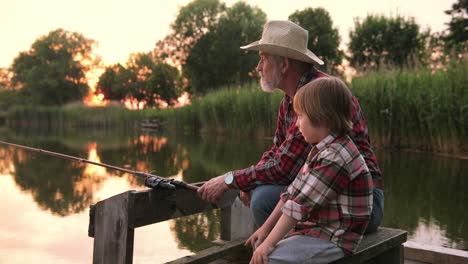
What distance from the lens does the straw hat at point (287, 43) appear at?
225 centimetres

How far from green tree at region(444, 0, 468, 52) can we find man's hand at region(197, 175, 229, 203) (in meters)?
24.5

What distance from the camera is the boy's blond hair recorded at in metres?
1.69

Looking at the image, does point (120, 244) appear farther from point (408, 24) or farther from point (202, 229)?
point (408, 24)

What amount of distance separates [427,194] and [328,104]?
13.8 ft

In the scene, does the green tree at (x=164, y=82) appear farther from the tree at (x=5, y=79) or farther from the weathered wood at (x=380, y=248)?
the weathered wood at (x=380, y=248)

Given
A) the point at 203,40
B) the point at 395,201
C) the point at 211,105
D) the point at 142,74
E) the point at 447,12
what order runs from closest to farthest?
the point at 395,201 < the point at 211,105 < the point at 447,12 < the point at 203,40 < the point at 142,74

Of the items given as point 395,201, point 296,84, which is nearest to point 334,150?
point 296,84

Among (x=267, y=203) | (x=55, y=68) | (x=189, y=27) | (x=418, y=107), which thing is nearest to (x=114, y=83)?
(x=55, y=68)

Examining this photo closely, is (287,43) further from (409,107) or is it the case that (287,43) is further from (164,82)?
(164,82)

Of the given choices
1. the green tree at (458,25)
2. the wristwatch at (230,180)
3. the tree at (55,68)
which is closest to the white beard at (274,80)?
the wristwatch at (230,180)

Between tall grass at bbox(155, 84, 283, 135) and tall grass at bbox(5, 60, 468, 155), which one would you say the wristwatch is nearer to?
tall grass at bbox(5, 60, 468, 155)

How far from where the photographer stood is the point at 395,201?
4.98m

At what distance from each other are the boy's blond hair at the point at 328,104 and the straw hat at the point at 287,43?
528 mm

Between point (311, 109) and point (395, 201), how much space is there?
360 centimetres
